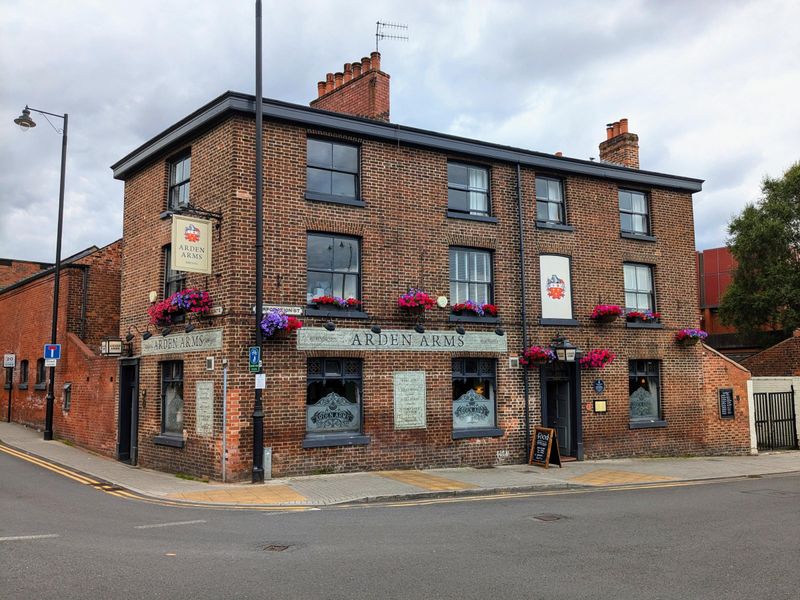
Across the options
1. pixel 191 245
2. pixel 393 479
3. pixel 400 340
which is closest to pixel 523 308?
pixel 400 340

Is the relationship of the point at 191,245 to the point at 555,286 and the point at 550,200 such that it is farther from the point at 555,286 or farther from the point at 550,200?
the point at 550,200

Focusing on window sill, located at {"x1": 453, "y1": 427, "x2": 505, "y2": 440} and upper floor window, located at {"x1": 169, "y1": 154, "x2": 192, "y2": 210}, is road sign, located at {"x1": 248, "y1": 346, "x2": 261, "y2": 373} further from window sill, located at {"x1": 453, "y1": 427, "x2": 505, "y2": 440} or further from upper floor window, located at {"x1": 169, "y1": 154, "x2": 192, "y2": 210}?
window sill, located at {"x1": 453, "y1": 427, "x2": 505, "y2": 440}

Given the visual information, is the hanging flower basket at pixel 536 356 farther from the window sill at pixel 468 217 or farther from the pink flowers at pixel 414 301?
the window sill at pixel 468 217

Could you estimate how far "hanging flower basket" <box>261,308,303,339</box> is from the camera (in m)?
14.5

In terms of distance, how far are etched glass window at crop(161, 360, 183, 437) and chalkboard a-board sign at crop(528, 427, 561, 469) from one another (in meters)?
8.77

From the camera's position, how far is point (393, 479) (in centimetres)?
1486

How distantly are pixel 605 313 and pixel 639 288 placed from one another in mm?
2448

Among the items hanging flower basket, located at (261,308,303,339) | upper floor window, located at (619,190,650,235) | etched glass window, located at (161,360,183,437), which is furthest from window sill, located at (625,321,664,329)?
etched glass window, located at (161,360,183,437)

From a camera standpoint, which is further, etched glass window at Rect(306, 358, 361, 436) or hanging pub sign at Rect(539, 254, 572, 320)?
hanging pub sign at Rect(539, 254, 572, 320)

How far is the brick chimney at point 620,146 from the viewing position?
2278 cm

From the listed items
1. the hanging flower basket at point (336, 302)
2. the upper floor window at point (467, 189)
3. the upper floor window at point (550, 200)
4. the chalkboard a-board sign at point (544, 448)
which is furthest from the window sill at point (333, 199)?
the chalkboard a-board sign at point (544, 448)

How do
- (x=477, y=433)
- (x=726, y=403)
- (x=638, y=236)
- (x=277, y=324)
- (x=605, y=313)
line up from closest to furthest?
(x=277, y=324)
(x=477, y=433)
(x=605, y=313)
(x=638, y=236)
(x=726, y=403)

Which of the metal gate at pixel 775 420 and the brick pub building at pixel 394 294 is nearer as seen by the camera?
the brick pub building at pixel 394 294

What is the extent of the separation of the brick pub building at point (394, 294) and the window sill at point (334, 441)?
3cm
